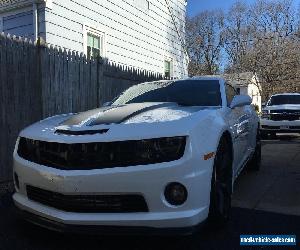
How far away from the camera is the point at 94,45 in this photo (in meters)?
11.0

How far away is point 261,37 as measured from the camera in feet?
153

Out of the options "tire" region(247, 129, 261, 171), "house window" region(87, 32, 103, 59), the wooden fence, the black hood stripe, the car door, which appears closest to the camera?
the black hood stripe

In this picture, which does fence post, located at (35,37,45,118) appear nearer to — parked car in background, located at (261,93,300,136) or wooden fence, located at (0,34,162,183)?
wooden fence, located at (0,34,162,183)

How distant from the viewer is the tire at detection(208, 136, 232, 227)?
3.53 metres

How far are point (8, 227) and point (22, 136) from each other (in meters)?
0.91

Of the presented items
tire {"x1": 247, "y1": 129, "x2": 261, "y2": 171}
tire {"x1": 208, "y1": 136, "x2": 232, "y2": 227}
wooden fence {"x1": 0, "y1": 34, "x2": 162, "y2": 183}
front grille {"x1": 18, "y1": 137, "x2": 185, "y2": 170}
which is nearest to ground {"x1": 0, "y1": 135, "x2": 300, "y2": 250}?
tire {"x1": 208, "y1": 136, "x2": 232, "y2": 227}

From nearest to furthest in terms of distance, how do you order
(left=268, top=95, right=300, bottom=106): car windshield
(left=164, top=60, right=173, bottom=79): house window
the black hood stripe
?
the black hood stripe
(left=268, top=95, right=300, bottom=106): car windshield
(left=164, top=60, right=173, bottom=79): house window

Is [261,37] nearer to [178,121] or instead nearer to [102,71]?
[102,71]

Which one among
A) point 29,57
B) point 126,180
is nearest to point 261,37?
point 29,57

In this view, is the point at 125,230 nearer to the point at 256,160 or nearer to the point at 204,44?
the point at 256,160

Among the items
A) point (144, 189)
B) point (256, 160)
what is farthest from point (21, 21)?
point (144, 189)

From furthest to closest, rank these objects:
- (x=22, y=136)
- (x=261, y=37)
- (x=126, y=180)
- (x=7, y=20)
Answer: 1. (x=261, y=37)
2. (x=7, y=20)
3. (x=22, y=136)
4. (x=126, y=180)

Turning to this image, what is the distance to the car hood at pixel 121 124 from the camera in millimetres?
3221

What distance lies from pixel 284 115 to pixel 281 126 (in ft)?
1.29
